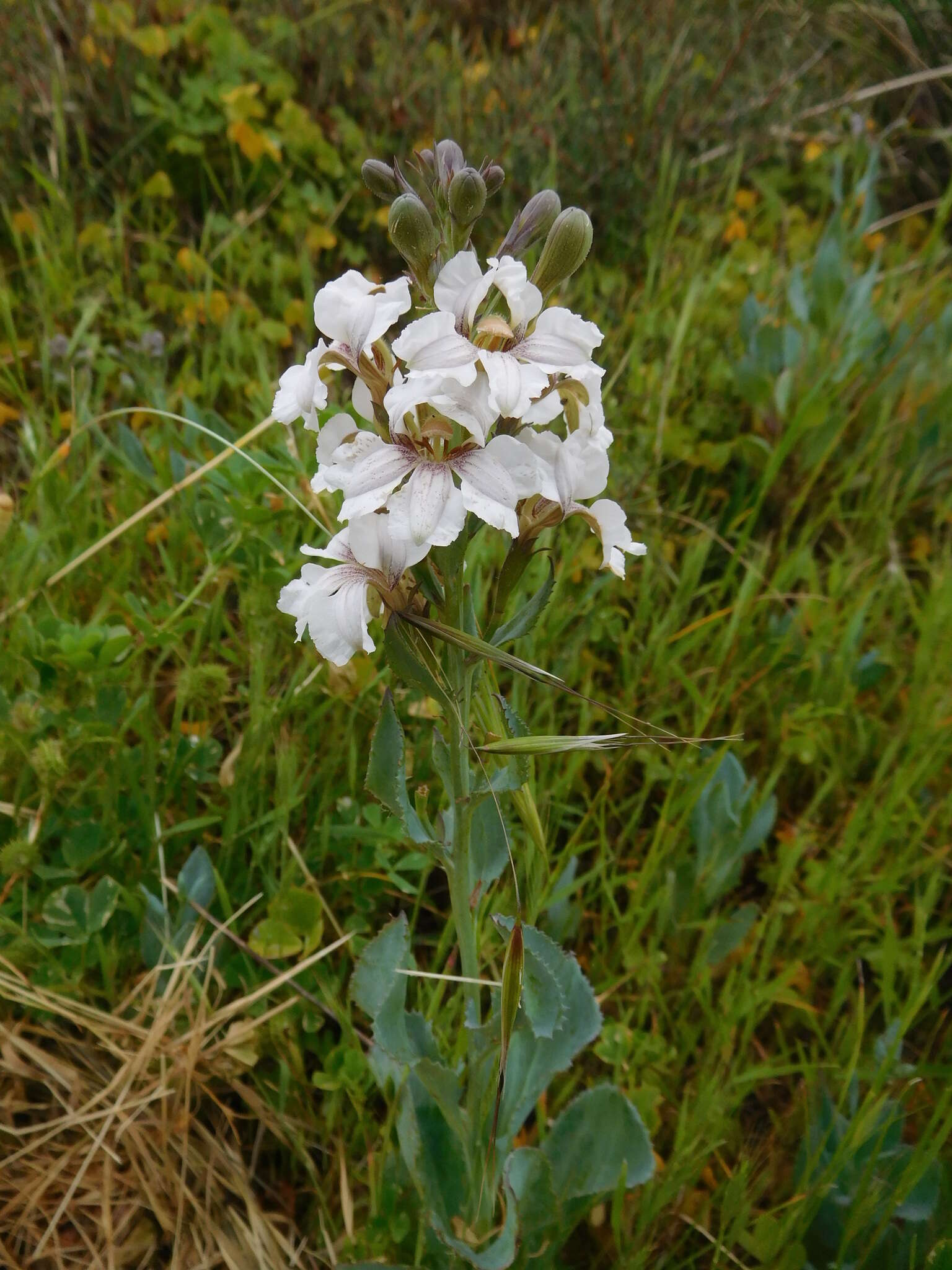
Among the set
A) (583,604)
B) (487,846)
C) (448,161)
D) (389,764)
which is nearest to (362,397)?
(448,161)

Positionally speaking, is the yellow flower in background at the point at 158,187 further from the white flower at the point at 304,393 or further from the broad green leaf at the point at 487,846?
the broad green leaf at the point at 487,846

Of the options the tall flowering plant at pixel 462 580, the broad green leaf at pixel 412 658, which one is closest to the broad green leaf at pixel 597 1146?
the tall flowering plant at pixel 462 580

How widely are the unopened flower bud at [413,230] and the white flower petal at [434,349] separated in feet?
0.44

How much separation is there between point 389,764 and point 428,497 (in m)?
0.33

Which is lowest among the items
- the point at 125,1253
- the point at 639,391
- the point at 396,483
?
the point at 125,1253

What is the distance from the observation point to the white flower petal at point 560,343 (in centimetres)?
99

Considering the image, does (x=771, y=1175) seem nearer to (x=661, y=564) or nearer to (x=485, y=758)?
(x=485, y=758)

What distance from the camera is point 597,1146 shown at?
137cm

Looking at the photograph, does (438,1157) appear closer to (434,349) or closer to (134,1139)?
(134,1139)

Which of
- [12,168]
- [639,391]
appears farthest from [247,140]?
[639,391]

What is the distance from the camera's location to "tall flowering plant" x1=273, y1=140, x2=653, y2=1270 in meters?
0.96

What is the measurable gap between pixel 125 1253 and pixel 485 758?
85 centimetres

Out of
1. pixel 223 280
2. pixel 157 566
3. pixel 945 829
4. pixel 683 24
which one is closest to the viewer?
pixel 945 829

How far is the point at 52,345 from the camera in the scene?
227 centimetres
